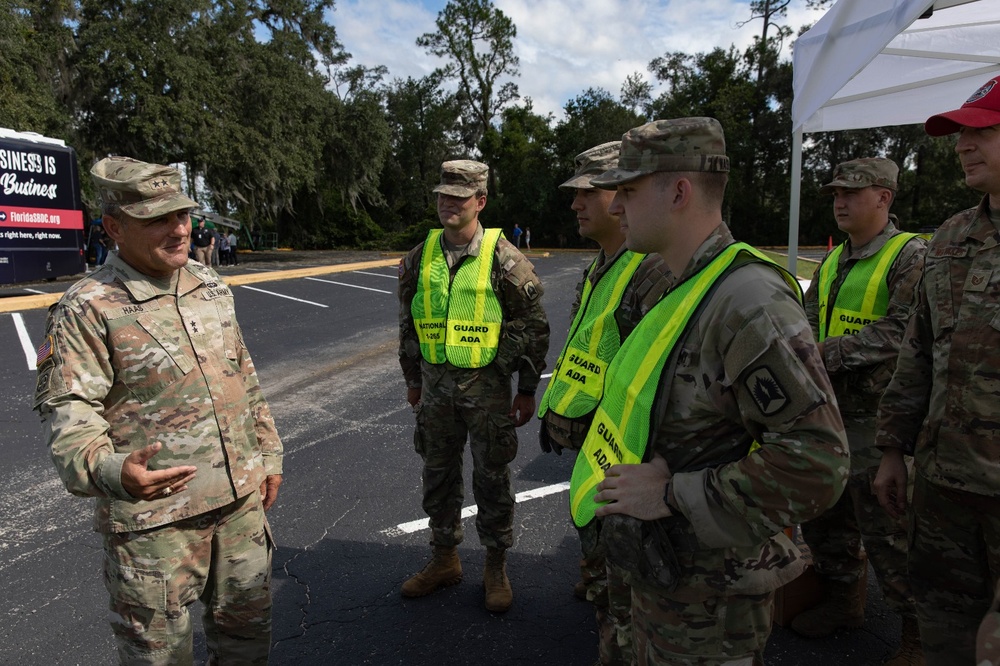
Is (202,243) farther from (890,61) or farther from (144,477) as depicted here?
(144,477)

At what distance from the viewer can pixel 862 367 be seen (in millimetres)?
2850

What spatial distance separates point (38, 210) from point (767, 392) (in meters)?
16.5

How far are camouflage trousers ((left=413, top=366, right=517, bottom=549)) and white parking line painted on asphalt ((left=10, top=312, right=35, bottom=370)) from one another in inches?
251

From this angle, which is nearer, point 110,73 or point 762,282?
point 762,282

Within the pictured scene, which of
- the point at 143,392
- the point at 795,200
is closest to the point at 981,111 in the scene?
the point at 143,392

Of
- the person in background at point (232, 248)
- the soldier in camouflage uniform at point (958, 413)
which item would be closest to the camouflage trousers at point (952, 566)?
the soldier in camouflage uniform at point (958, 413)

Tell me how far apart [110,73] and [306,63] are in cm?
1095

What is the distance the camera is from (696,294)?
5.14 ft

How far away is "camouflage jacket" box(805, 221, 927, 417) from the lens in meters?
2.79

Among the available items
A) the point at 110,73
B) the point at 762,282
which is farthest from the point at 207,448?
the point at 110,73

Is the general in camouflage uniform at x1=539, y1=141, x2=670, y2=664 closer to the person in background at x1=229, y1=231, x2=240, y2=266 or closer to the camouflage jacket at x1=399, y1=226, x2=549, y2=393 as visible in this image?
the camouflage jacket at x1=399, y1=226, x2=549, y2=393

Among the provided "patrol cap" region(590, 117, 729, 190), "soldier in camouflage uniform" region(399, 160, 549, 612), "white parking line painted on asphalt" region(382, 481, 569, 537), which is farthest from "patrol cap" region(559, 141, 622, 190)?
"white parking line painted on asphalt" region(382, 481, 569, 537)

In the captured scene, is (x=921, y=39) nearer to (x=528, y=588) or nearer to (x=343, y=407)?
(x=528, y=588)

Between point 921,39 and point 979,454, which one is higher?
point 921,39
